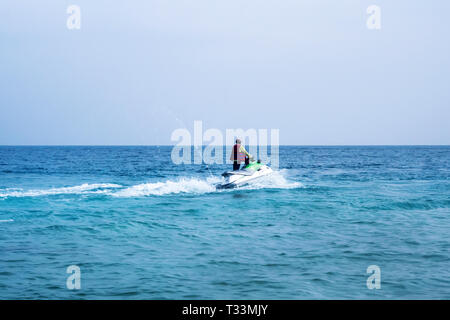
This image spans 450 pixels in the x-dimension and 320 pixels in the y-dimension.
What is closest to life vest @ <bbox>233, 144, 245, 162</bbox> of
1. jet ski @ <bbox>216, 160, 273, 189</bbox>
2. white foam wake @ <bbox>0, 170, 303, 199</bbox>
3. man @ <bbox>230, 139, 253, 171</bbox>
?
man @ <bbox>230, 139, 253, 171</bbox>

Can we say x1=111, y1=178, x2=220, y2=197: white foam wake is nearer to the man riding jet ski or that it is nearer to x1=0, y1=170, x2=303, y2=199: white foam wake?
x1=0, y1=170, x2=303, y2=199: white foam wake

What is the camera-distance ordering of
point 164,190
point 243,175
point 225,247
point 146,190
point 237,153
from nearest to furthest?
point 225,247 → point 237,153 → point 243,175 → point 146,190 → point 164,190

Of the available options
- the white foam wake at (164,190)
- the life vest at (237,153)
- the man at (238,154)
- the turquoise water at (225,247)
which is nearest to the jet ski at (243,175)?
the man at (238,154)

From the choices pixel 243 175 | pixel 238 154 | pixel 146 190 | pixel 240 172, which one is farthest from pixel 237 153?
pixel 146 190

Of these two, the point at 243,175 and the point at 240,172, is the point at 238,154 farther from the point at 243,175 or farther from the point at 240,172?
the point at 243,175

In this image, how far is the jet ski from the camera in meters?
22.6

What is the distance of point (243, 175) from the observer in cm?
2297

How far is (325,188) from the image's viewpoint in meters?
24.9

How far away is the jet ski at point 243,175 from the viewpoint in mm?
22641

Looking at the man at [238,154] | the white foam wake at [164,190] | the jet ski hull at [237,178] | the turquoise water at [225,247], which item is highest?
the man at [238,154]

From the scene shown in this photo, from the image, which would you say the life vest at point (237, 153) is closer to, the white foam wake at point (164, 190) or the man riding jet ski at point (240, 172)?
the man riding jet ski at point (240, 172)

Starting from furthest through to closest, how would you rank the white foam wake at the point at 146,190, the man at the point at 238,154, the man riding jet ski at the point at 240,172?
the man riding jet ski at the point at 240,172
the man at the point at 238,154
the white foam wake at the point at 146,190
